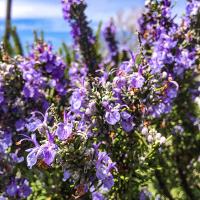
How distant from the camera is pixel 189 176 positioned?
5672 millimetres

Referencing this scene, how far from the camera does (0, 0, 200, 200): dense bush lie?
9.58 feet

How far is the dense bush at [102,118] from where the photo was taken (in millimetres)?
2920

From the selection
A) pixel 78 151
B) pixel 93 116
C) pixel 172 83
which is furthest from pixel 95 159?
pixel 172 83

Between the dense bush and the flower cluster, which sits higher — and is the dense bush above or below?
below

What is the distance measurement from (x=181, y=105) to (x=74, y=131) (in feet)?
9.90

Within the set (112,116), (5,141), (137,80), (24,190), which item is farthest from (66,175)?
(5,141)

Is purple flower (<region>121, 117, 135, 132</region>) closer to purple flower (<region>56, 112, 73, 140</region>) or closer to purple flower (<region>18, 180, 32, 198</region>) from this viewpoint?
purple flower (<region>56, 112, 73, 140</region>)

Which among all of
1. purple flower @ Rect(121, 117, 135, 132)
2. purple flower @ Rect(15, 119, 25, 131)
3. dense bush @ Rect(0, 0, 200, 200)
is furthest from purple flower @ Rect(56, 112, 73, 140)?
purple flower @ Rect(15, 119, 25, 131)

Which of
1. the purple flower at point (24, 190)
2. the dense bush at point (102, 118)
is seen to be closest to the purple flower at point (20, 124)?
the dense bush at point (102, 118)

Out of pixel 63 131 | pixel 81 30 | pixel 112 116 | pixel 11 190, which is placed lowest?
pixel 63 131

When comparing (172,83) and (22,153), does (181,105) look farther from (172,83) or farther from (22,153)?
(22,153)

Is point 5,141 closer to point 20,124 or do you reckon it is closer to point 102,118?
point 20,124

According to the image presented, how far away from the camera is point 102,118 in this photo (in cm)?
330

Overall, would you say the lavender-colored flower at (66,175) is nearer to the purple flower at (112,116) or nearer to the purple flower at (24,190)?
the purple flower at (112,116)
